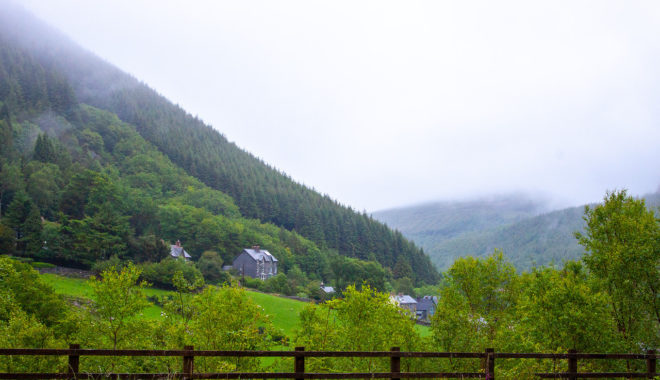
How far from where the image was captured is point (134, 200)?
11281cm

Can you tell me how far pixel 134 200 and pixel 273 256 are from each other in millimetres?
40317

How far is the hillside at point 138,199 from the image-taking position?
3201 inches

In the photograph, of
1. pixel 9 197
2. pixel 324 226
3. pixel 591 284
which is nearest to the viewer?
pixel 591 284

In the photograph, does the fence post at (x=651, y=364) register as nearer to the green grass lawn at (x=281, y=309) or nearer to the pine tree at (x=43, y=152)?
the green grass lawn at (x=281, y=309)

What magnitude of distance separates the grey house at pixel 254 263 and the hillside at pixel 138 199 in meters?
4.73

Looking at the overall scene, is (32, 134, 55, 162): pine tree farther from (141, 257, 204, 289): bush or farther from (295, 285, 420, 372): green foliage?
(295, 285, 420, 372): green foliage

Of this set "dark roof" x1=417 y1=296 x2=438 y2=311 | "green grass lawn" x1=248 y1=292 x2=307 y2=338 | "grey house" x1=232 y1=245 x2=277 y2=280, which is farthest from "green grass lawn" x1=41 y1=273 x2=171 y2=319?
"dark roof" x1=417 y1=296 x2=438 y2=311

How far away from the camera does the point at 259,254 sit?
115938 mm

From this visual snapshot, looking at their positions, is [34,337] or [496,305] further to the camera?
[496,305]

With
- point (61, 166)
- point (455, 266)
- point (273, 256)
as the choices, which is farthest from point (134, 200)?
point (455, 266)

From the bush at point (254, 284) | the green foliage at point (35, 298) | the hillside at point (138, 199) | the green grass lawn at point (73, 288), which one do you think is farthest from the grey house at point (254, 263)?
the green foliage at point (35, 298)

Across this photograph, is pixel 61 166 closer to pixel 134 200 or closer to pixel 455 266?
pixel 134 200

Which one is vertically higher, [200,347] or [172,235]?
[172,235]

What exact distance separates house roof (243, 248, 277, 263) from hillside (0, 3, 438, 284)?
528 centimetres
